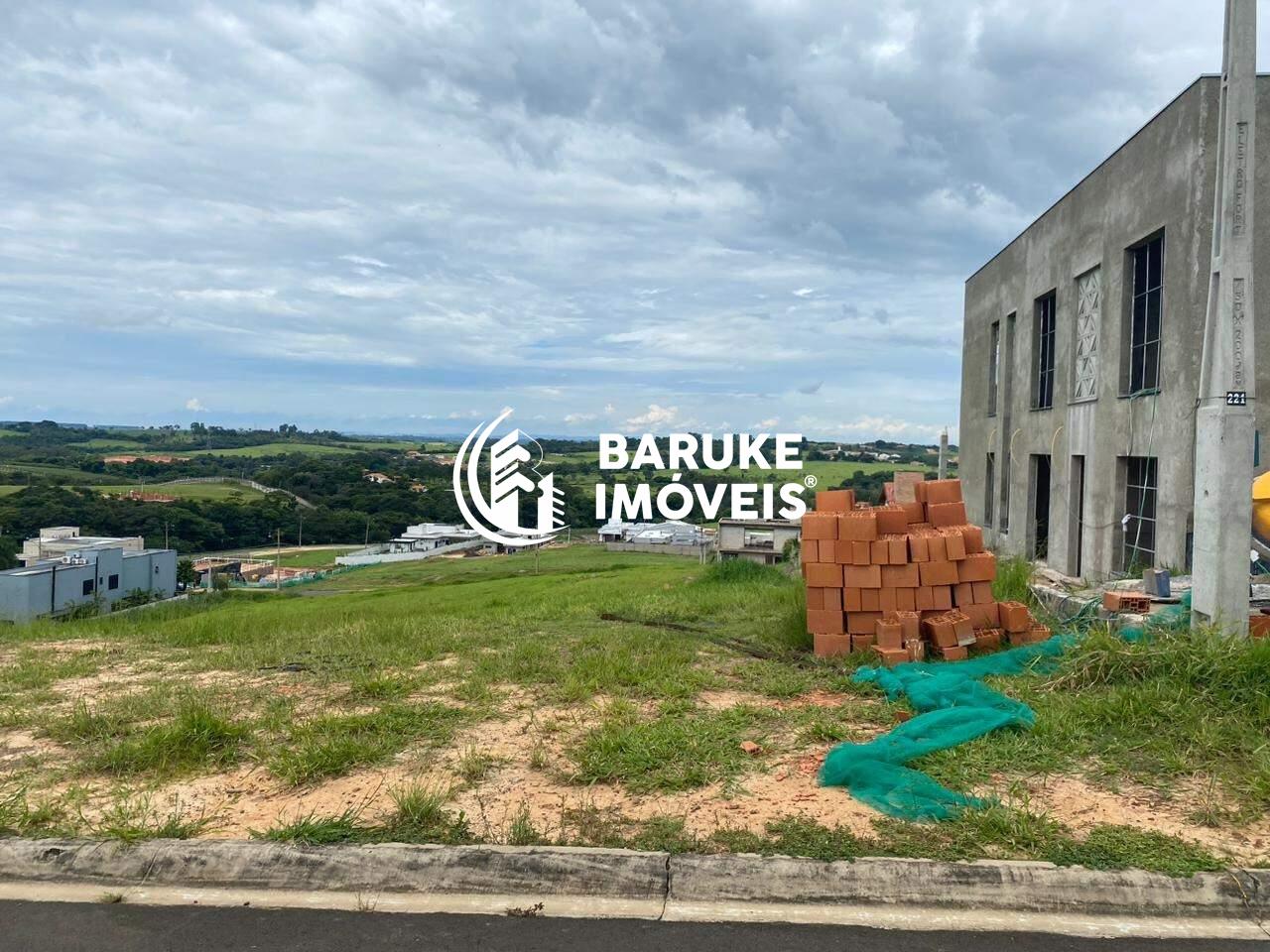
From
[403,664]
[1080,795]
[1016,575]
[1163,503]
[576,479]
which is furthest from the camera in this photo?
[576,479]

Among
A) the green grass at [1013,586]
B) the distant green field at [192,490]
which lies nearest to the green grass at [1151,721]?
the green grass at [1013,586]

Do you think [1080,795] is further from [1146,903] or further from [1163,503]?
[1163,503]

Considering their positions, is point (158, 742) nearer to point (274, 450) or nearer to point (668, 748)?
point (668, 748)

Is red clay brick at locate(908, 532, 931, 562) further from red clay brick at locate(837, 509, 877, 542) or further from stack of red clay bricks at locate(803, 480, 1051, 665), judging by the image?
red clay brick at locate(837, 509, 877, 542)

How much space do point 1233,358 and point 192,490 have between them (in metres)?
78.7

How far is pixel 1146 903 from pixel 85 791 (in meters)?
5.16

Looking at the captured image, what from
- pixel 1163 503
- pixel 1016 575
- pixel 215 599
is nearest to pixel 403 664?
pixel 1016 575

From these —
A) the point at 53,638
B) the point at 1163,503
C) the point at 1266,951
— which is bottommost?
the point at 53,638

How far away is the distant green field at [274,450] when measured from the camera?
101 m

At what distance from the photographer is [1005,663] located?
7004 mm

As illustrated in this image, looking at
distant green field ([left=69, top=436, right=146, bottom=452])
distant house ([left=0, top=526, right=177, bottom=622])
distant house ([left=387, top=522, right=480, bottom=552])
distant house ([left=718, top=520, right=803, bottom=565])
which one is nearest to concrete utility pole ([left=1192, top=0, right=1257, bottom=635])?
distant house ([left=0, top=526, right=177, bottom=622])

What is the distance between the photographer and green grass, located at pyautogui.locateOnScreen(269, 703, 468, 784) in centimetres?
464

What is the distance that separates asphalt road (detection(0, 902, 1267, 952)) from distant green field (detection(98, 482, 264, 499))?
71.2 metres

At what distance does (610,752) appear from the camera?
15.9 feet
